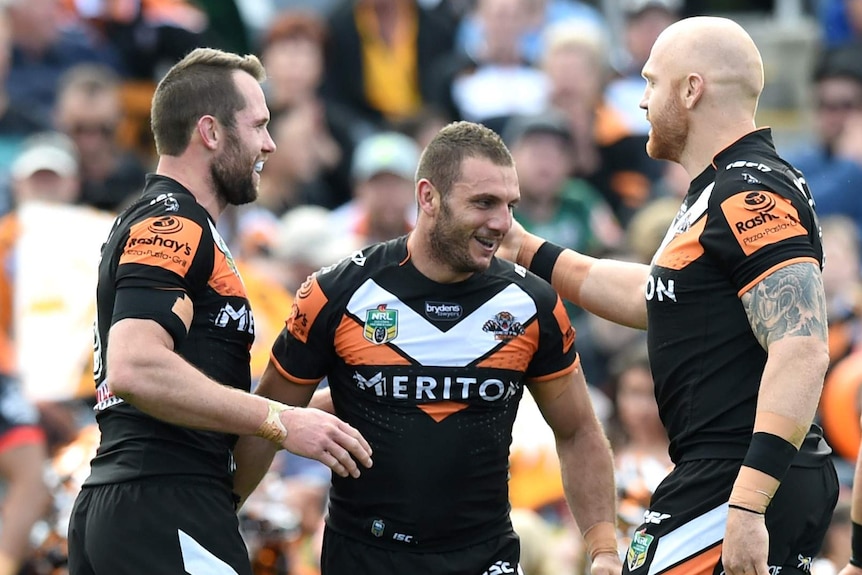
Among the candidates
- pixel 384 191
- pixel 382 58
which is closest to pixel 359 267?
pixel 384 191

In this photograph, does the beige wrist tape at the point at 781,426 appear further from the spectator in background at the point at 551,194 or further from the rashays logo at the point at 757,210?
the spectator in background at the point at 551,194

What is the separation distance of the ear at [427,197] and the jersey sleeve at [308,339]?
544 mm

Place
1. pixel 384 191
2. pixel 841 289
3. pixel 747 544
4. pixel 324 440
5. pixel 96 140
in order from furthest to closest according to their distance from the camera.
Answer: pixel 96 140, pixel 384 191, pixel 841 289, pixel 324 440, pixel 747 544

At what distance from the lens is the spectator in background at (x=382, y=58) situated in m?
13.3

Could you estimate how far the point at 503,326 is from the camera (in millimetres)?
6234

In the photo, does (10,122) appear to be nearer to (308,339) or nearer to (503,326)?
(308,339)

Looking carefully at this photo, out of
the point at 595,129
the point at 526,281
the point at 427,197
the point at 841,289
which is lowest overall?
the point at 526,281

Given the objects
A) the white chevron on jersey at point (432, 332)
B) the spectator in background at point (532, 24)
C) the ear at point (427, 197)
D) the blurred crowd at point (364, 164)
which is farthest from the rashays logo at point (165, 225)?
the spectator in background at point (532, 24)

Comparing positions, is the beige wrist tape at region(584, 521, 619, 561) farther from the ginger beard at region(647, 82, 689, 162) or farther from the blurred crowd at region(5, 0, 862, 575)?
the blurred crowd at region(5, 0, 862, 575)

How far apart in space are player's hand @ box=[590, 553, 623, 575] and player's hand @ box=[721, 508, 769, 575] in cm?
126

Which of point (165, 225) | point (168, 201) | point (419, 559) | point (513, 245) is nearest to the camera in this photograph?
point (165, 225)

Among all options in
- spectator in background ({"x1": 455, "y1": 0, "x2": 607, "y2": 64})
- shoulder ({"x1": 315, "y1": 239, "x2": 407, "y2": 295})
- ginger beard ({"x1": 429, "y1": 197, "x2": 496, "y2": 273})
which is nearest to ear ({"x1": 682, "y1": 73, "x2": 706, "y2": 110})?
ginger beard ({"x1": 429, "y1": 197, "x2": 496, "y2": 273})

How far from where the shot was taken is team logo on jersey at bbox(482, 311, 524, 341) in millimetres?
6223

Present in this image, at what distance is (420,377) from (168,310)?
46.0 inches
